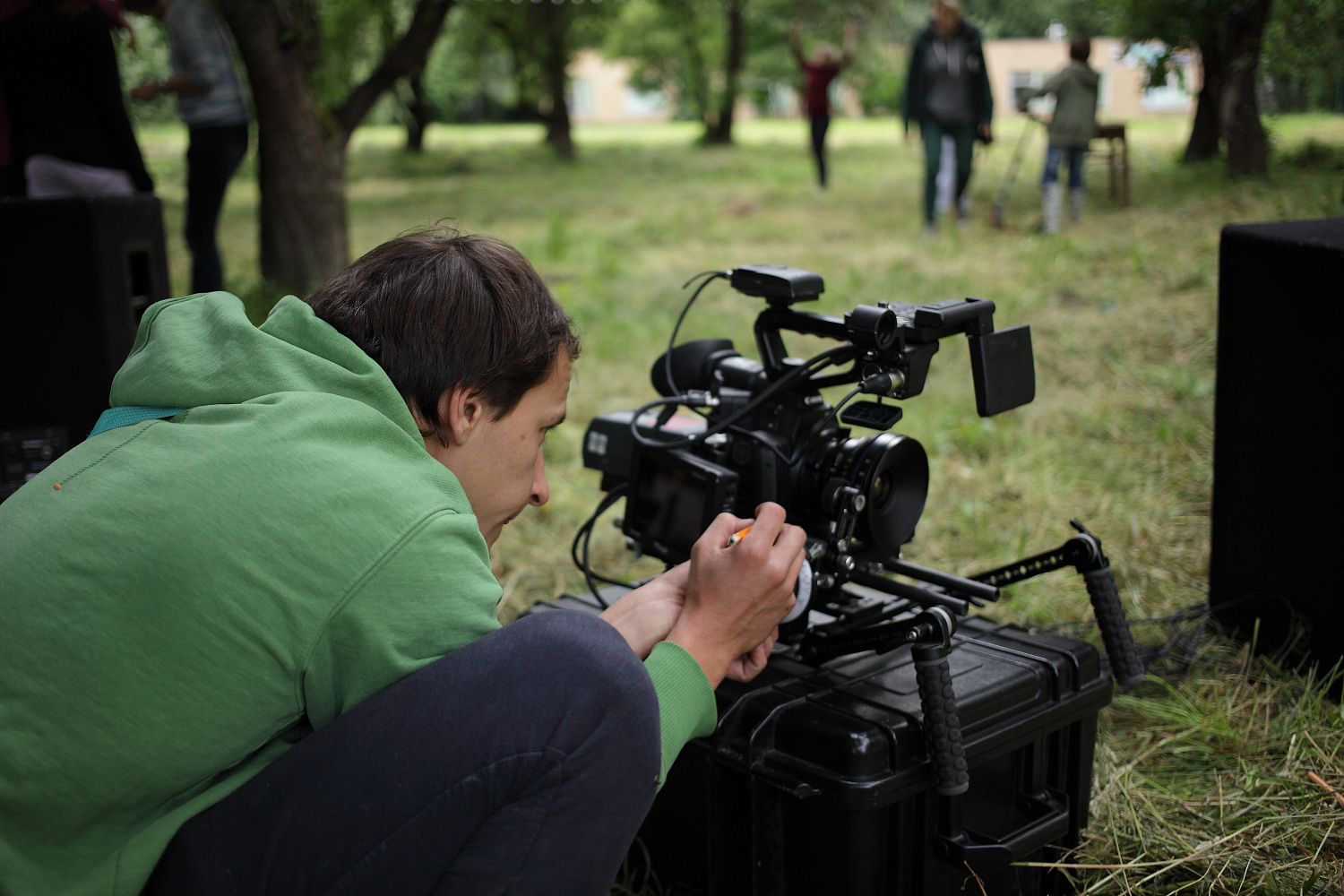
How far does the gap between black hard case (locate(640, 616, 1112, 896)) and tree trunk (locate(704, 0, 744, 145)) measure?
58.2 feet

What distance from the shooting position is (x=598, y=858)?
1.20 metres

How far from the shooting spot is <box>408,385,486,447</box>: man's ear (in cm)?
133

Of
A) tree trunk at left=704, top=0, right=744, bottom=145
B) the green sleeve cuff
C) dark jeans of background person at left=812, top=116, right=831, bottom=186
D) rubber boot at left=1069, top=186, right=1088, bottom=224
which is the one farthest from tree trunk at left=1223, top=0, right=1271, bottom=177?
tree trunk at left=704, top=0, right=744, bottom=145

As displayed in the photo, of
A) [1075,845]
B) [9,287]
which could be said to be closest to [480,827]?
[1075,845]

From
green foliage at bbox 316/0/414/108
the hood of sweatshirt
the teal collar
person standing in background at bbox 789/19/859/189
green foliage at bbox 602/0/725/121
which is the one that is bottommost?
the teal collar

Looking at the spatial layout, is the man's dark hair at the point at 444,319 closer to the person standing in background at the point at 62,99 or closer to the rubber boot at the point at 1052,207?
the person standing in background at the point at 62,99

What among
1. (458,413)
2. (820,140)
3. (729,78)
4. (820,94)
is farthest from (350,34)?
(458,413)

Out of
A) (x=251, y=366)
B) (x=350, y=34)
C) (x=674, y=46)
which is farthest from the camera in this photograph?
(x=674, y=46)

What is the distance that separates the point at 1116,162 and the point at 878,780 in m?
6.49

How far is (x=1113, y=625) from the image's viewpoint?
1.85 m

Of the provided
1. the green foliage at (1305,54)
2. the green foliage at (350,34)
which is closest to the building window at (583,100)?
the green foliage at (350,34)

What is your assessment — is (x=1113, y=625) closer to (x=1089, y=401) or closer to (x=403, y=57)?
(x=1089, y=401)

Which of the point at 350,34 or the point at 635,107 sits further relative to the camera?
the point at 635,107

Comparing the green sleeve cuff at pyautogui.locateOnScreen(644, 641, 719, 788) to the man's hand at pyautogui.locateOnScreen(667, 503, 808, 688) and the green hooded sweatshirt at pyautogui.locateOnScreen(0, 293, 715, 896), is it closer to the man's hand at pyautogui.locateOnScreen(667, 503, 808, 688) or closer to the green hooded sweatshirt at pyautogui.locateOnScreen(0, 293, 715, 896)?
the man's hand at pyautogui.locateOnScreen(667, 503, 808, 688)
